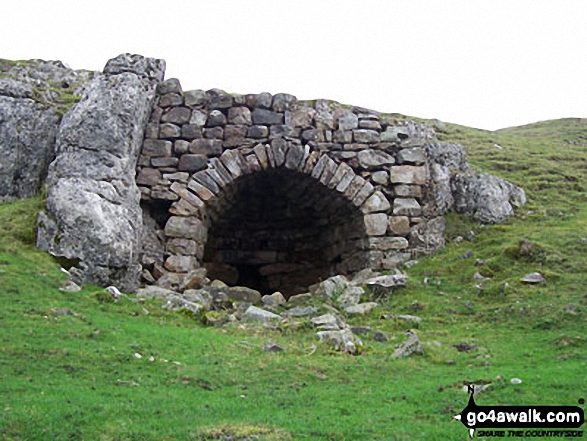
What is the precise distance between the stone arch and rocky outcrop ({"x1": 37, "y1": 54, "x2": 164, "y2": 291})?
1.22 m

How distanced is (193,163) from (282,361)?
6559 millimetres

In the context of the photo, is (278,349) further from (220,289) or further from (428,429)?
(220,289)

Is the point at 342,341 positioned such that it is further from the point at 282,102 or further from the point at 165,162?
the point at 282,102

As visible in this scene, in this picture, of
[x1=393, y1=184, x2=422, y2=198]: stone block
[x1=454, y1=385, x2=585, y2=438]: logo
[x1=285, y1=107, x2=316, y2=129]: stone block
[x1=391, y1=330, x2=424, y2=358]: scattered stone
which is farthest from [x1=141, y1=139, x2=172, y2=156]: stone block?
[x1=454, y1=385, x2=585, y2=438]: logo

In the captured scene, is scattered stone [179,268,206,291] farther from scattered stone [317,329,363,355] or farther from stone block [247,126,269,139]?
scattered stone [317,329,363,355]

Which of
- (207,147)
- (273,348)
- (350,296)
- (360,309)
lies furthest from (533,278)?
(207,147)

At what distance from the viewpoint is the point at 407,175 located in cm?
1353

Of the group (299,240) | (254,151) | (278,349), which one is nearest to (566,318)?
(278,349)

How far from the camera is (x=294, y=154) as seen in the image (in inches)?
518

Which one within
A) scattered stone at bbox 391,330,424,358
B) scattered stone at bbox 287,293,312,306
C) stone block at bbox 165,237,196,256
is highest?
stone block at bbox 165,237,196,256

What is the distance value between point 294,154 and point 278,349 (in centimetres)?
593

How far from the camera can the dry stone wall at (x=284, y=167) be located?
12922mm

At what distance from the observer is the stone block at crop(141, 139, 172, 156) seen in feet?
43.3

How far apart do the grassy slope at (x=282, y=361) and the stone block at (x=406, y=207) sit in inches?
57.3
